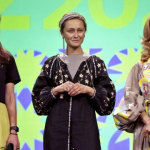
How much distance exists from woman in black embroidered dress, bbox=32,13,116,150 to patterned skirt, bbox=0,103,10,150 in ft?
0.89

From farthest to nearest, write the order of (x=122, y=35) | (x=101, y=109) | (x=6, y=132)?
1. (x=122, y=35)
2. (x=101, y=109)
3. (x=6, y=132)

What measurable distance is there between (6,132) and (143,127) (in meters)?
0.80

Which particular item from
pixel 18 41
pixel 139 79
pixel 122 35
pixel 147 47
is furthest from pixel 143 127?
pixel 18 41

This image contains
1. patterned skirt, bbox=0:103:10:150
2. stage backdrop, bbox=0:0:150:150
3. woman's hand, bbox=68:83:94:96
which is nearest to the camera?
patterned skirt, bbox=0:103:10:150

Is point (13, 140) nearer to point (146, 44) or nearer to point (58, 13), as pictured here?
point (146, 44)

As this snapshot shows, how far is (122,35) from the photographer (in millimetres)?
4016

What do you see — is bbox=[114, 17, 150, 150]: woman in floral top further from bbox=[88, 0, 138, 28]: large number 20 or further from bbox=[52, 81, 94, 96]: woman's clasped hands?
bbox=[88, 0, 138, 28]: large number 20

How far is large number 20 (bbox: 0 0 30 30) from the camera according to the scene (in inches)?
161

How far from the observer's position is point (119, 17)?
13.2 feet

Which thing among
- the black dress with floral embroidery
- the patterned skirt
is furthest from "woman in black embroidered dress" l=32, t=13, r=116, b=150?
the patterned skirt

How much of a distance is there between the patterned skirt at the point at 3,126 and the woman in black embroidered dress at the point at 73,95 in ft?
0.89

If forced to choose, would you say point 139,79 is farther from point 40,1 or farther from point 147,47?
point 40,1

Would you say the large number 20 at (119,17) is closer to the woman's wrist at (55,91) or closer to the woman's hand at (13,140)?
the woman's wrist at (55,91)

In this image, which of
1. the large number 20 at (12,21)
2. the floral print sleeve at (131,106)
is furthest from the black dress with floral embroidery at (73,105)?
the large number 20 at (12,21)
